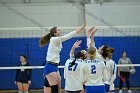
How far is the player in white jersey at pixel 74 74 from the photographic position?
27.8ft

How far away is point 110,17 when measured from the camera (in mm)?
16828

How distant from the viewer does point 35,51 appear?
1622 centimetres

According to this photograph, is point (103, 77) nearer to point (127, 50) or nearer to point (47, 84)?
point (47, 84)

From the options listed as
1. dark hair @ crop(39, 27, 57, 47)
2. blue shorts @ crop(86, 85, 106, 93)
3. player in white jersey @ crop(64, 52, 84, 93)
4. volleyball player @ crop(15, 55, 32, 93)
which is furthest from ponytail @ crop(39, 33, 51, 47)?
volleyball player @ crop(15, 55, 32, 93)

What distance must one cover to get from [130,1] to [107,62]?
993 cm

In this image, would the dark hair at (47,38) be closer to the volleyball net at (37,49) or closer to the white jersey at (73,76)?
the white jersey at (73,76)

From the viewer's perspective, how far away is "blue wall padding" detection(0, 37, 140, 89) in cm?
1606

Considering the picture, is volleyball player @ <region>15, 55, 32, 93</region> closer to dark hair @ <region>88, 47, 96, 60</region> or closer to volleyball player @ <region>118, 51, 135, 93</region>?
volleyball player @ <region>118, 51, 135, 93</region>

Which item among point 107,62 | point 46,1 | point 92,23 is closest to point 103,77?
point 107,62

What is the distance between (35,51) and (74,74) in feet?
25.9

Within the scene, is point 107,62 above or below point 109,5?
below

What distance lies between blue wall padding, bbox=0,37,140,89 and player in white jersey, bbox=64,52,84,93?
24.3ft

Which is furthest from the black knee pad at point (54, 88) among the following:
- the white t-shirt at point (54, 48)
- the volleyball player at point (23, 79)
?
the volleyball player at point (23, 79)

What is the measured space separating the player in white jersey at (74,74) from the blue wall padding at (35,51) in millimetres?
7414
